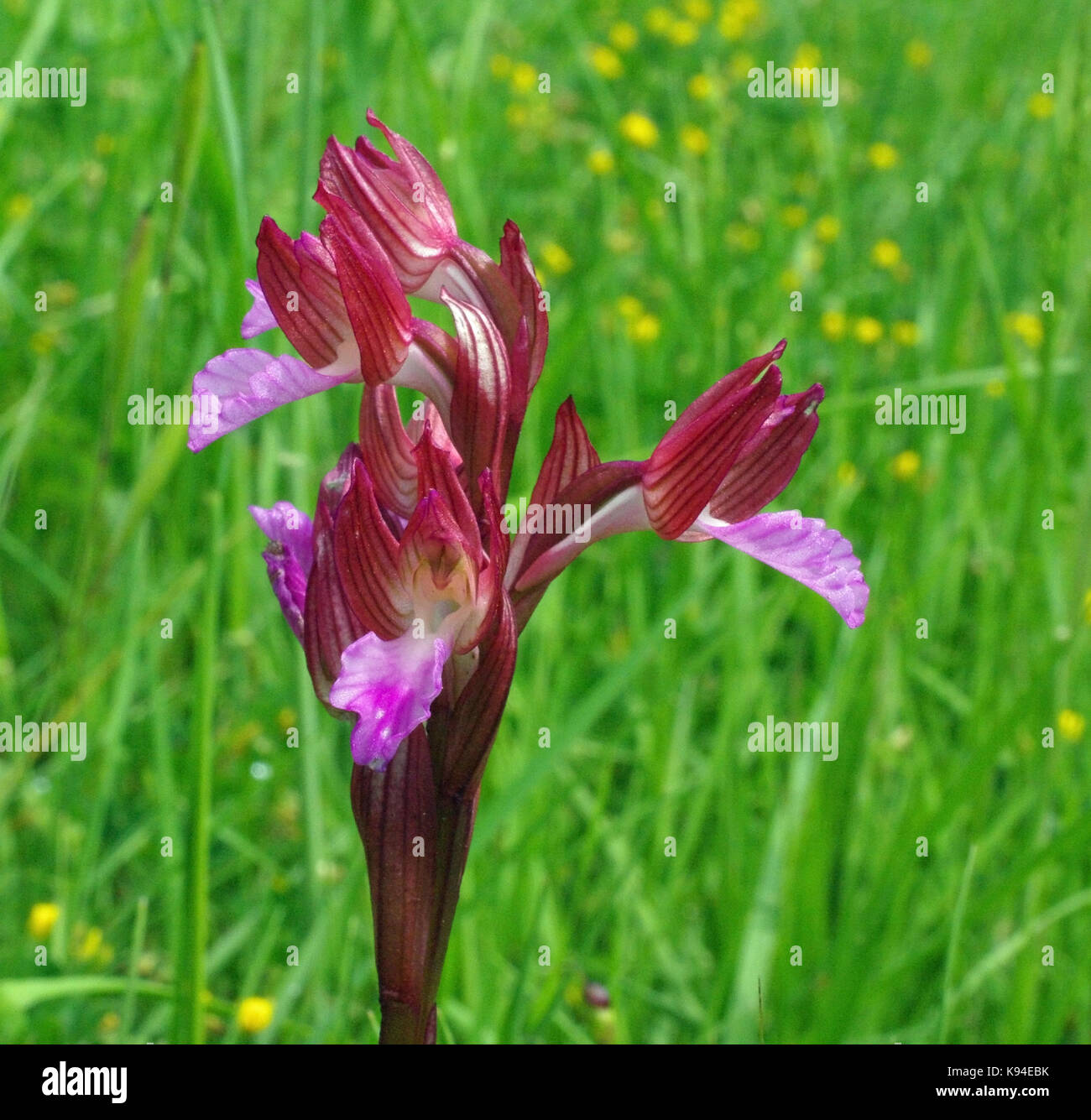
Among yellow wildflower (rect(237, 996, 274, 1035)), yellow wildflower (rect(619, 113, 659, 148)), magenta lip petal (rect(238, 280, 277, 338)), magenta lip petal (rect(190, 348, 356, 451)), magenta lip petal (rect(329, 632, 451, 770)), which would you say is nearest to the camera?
magenta lip petal (rect(329, 632, 451, 770))

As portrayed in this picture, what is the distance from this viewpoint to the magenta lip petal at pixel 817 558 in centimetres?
99

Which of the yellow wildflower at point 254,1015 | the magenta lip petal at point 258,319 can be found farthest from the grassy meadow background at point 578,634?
the magenta lip petal at point 258,319

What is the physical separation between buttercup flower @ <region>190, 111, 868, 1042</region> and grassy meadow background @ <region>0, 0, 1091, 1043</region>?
35 cm

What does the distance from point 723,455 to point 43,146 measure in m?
3.36

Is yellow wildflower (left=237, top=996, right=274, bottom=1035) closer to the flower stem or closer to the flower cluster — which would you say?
the flower stem

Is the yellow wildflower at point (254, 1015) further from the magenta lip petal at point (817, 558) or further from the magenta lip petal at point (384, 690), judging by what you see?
the magenta lip petal at point (817, 558)

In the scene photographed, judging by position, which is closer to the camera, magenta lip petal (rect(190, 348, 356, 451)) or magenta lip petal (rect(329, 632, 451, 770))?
magenta lip petal (rect(329, 632, 451, 770))

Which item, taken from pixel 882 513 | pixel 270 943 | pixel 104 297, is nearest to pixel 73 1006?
pixel 270 943

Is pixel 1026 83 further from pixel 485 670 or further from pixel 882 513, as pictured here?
pixel 485 670

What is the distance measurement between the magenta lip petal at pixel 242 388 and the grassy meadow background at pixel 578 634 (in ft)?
1.41

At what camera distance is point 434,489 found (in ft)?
3.06

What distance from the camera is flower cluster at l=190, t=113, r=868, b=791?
3.09 feet

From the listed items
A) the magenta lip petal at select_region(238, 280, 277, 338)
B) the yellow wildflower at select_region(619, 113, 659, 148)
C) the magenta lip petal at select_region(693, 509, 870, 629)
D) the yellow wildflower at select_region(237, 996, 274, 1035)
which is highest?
the yellow wildflower at select_region(619, 113, 659, 148)

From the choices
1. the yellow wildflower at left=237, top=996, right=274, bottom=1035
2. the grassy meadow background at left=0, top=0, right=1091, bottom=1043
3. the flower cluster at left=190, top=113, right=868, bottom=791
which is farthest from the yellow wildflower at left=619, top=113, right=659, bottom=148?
the flower cluster at left=190, top=113, right=868, bottom=791
